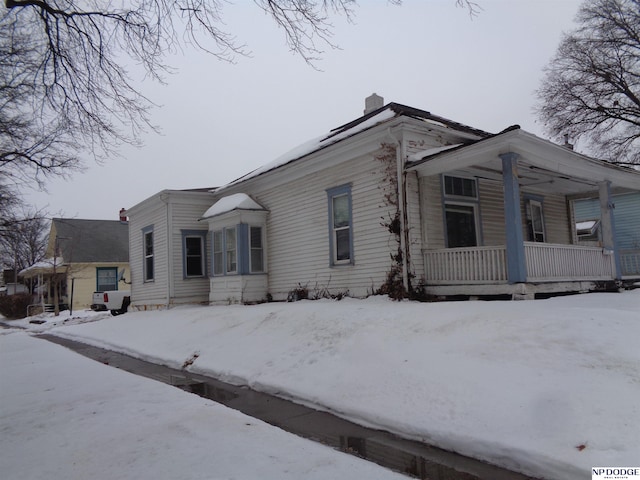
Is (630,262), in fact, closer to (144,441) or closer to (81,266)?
(144,441)

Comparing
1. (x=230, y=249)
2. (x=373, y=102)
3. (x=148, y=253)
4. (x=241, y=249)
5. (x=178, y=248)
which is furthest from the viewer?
(x=148, y=253)

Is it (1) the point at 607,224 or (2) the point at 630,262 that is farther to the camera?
(2) the point at 630,262

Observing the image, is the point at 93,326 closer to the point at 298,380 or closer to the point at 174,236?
the point at 174,236

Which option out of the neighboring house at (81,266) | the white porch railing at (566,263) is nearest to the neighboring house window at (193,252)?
the white porch railing at (566,263)

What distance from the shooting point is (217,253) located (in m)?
15.5

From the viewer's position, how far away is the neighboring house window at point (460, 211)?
1104 centimetres

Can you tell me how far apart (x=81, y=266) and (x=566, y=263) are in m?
30.1

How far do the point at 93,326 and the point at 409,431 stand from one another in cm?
1501

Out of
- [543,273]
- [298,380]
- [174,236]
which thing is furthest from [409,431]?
[174,236]

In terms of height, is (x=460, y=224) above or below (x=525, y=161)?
below

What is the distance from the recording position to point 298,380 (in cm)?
659

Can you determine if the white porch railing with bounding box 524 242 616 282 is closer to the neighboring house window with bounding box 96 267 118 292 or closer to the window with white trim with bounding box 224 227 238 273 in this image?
the window with white trim with bounding box 224 227 238 273

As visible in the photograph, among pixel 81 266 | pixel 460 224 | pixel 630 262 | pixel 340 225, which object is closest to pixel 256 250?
pixel 340 225

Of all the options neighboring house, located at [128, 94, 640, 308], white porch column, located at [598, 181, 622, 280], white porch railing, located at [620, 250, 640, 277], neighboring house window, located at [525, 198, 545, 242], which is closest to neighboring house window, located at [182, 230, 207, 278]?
neighboring house, located at [128, 94, 640, 308]
